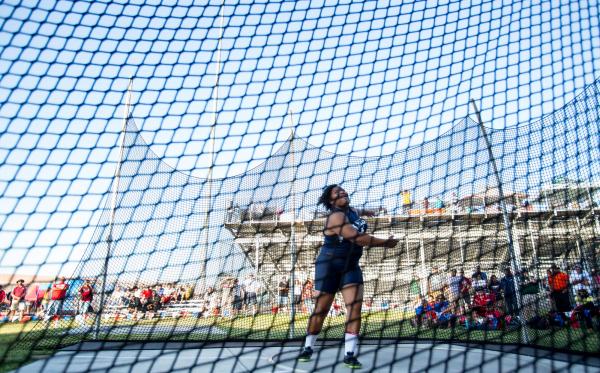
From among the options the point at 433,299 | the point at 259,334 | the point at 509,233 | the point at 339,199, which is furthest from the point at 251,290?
the point at 509,233

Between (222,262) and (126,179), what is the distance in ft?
3.49

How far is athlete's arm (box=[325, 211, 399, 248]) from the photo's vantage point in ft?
6.56

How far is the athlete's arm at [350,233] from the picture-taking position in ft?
6.56

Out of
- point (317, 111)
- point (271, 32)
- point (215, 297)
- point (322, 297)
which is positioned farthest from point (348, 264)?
point (215, 297)

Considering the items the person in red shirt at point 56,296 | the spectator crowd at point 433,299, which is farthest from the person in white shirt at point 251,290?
the person in red shirt at point 56,296

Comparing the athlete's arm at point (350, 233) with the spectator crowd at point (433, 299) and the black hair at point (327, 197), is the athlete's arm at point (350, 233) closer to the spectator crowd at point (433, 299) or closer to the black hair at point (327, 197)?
the black hair at point (327, 197)

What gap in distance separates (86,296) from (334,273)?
2.79 m

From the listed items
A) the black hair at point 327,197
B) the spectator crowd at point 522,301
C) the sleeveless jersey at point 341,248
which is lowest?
the spectator crowd at point 522,301

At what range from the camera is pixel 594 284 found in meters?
3.20

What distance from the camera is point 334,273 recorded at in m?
2.16

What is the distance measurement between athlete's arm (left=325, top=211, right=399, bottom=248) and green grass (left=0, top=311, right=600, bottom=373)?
0.74 m

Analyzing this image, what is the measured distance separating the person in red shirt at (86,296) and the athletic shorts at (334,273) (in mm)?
2574

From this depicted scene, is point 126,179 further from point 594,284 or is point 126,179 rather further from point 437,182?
point 594,284

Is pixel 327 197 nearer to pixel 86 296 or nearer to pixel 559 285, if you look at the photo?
pixel 559 285
